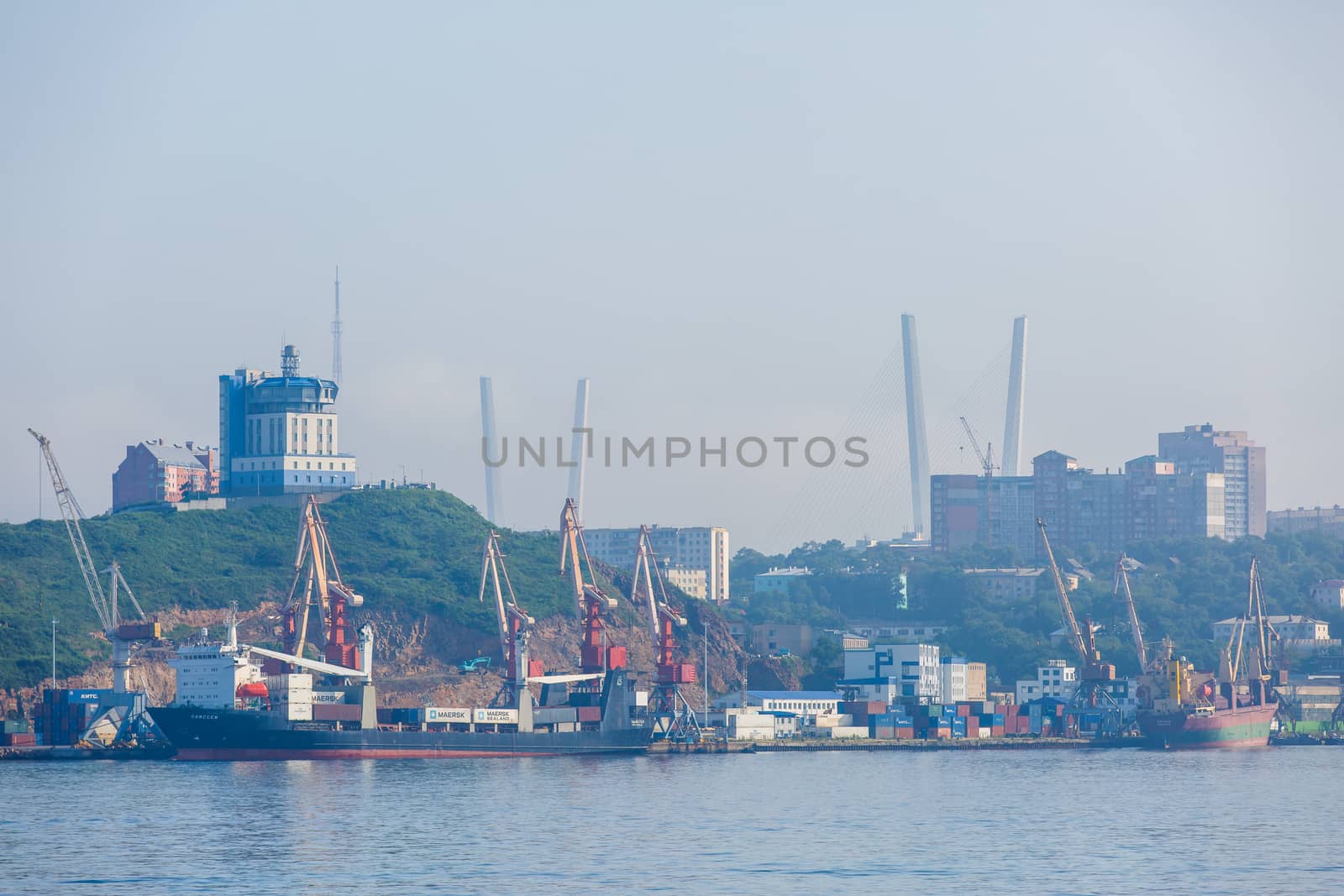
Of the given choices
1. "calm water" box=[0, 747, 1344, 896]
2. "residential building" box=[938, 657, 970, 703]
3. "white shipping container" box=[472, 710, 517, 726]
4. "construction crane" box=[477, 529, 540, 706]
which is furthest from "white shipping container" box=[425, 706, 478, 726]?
"residential building" box=[938, 657, 970, 703]

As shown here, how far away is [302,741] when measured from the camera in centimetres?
11525

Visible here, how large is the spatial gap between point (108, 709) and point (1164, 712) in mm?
78956

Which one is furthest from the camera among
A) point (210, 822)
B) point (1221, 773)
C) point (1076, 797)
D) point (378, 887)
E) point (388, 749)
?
point (388, 749)

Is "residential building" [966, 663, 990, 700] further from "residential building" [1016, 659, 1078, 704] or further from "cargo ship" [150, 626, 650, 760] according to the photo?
"cargo ship" [150, 626, 650, 760]

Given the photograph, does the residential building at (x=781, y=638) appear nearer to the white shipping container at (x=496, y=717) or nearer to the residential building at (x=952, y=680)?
the residential building at (x=952, y=680)

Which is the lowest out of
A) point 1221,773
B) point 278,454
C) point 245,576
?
point 1221,773

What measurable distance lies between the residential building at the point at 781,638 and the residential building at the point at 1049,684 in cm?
2225

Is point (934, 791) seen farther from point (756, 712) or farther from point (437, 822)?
point (756, 712)

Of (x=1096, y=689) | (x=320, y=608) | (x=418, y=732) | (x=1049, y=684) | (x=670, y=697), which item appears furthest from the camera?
(x=1049, y=684)

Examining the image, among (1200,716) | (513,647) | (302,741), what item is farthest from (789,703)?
(302,741)

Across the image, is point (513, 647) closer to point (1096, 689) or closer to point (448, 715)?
point (448, 715)

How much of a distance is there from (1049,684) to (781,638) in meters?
27.2

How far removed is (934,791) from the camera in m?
93.0

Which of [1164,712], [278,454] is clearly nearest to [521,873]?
[1164,712]
